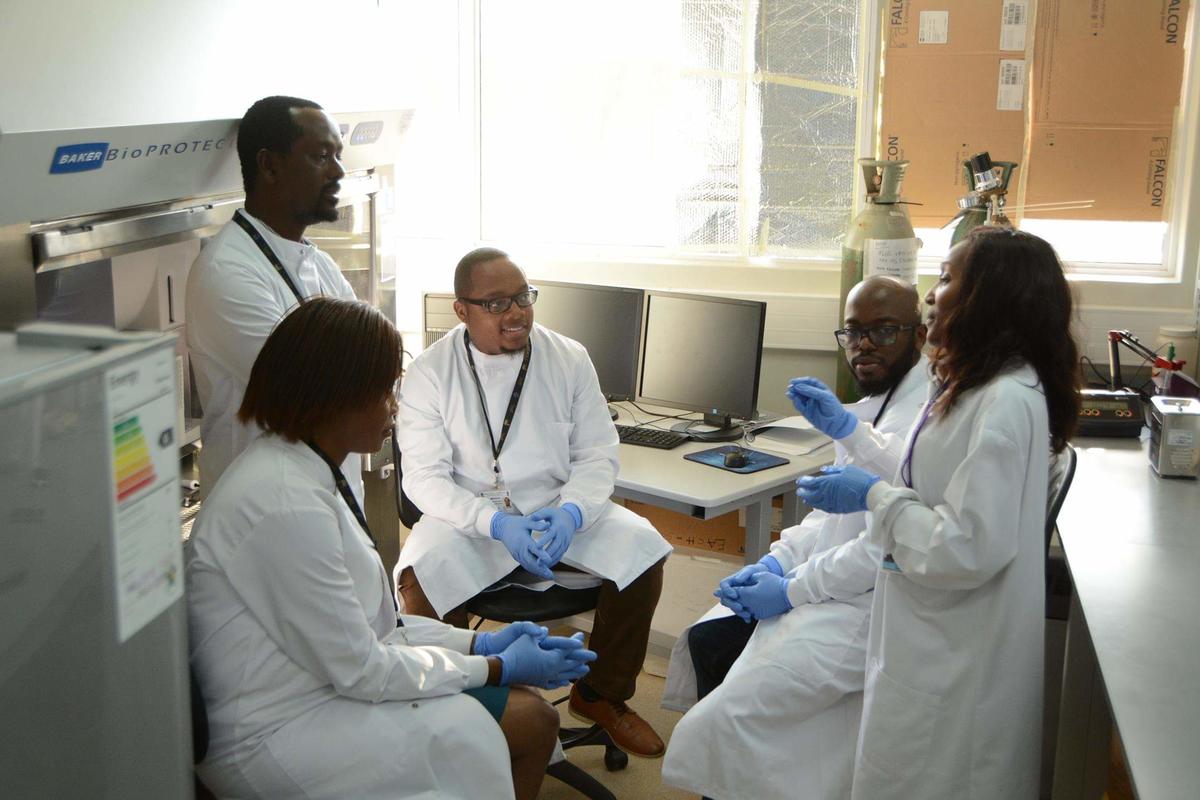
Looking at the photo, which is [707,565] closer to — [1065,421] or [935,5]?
[1065,421]

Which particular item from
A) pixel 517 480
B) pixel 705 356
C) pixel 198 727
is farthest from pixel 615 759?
pixel 198 727

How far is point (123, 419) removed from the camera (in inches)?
44.1

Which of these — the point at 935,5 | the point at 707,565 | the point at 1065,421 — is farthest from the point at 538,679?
the point at 935,5

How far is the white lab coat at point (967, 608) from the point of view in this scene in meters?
1.84

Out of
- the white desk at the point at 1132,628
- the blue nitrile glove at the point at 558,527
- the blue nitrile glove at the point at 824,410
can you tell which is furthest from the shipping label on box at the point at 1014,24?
the blue nitrile glove at the point at 558,527

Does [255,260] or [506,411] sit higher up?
[255,260]

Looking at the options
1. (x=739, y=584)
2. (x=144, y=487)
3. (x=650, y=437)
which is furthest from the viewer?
(x=650, y=437)

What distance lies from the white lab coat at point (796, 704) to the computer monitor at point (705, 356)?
0.95 meters

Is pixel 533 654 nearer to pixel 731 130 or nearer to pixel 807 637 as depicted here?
pixel 807 637

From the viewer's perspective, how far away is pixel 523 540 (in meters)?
2.63

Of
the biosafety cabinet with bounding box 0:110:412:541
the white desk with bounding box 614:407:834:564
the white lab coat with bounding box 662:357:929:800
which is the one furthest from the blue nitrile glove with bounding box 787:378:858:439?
the biosafety cabinet with bounding box 0:110:412:541

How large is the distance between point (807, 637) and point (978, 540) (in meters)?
0.52

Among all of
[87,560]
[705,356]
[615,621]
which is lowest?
[615,621]

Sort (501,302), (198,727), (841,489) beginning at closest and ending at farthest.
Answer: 1. (198,727)
2. (841,489)
3. (501,302)
